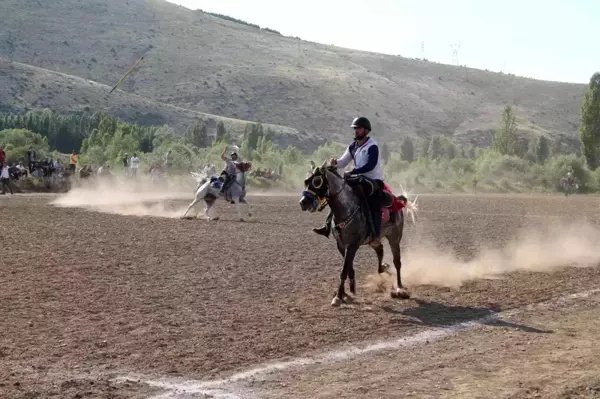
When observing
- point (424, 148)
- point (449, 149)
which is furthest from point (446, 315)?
point (424, 148)

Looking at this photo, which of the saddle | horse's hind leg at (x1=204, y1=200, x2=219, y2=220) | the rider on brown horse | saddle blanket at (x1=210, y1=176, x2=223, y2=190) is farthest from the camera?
horse's hind leg at (x1=204, y1=200, x2=219, y2=220)

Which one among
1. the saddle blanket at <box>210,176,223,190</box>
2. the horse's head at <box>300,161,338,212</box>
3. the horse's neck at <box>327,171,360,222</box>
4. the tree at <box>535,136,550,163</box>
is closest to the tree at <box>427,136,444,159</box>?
the tree at <box>535,136,550,163</box>

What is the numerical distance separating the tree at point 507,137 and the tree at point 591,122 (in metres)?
26.8

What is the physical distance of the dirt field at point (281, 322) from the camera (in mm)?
8539

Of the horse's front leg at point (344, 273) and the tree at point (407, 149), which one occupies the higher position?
the tree at point (407, 149)

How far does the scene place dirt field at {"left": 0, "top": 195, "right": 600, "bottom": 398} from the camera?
8.54 meters

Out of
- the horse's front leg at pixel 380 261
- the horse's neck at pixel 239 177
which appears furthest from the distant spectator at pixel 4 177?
the horse's front leg at pixel 380 261

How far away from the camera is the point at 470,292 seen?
14.8 m

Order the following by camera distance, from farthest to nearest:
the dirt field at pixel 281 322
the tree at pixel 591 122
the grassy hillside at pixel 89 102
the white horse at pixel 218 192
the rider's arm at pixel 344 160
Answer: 1. the grassy hillside at pixel 89 102
2. the tree at pixel 591 122
3. the white horse at pixel 218 192
4. the rider's arm at pixel 344 160
5. the dirt field at pixel 281 322

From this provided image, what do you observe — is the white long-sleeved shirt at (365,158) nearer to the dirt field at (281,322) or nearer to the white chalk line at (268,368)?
the dirt field at (281,322)

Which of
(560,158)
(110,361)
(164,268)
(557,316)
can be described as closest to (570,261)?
(557,316)

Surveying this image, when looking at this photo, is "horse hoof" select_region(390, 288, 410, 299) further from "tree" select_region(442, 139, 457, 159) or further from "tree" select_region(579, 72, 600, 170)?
"tree" select_region(442, 139, 457, 159)

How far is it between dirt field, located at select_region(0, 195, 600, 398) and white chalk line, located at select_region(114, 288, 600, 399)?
1.2 inches

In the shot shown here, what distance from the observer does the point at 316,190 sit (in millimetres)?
13312
